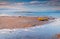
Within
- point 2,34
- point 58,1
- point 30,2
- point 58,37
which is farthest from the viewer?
point 30,2

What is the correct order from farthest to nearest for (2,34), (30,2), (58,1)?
(30,2), (58,1), (2,34)

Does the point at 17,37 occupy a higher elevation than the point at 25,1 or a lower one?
higher

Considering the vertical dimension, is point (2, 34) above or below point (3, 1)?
above

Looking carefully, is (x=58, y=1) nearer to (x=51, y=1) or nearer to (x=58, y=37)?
(x=51, y=1)

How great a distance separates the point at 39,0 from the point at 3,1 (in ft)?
38.2

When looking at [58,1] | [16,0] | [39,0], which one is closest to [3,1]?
[16,0]

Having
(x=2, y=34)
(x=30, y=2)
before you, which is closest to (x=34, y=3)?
(x=30, y=2)

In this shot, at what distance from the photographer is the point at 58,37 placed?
1570 centimetres

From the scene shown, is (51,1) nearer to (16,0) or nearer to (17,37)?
(16,0)

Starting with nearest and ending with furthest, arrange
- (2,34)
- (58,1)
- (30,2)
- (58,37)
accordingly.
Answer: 1. (58,37)
2. (2,34)
3. (58,1)
4. (30,2)

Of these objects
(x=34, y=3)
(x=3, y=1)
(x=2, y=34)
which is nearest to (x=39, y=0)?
(x=34, y=3)

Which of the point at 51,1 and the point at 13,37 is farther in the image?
the point at 51,1

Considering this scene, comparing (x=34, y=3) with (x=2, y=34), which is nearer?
(x=2, y=34)

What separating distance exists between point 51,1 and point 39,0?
152 inches
